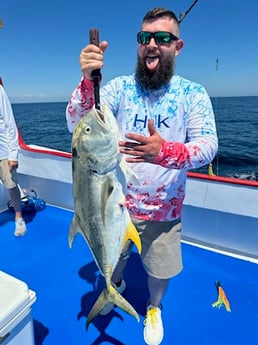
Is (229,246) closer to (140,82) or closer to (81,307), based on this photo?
(81,307)

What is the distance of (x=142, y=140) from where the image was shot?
1.31 metres

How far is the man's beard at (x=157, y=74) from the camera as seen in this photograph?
1833 mm

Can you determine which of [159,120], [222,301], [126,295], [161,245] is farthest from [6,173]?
[222,301]

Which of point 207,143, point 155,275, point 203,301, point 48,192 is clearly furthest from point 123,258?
point 48,192

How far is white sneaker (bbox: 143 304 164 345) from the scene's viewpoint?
84.2 inches

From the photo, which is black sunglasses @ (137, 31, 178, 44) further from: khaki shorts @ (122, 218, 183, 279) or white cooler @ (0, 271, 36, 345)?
white cooler @ (0, 271, 36, 345)

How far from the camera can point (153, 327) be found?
2193 mm

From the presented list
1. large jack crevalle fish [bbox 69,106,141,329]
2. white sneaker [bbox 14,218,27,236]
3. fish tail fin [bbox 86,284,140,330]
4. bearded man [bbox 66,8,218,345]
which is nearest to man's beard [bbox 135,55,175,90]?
bearded man [bbox 66,8,218,345]

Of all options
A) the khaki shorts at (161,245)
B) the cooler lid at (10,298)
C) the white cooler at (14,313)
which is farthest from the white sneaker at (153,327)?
the cooler lid at (10,298)

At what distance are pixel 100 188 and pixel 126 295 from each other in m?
1.61

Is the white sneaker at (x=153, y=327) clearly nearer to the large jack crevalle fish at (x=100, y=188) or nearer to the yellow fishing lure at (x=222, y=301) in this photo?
the yellow fishing lure at (x=222, y=301)

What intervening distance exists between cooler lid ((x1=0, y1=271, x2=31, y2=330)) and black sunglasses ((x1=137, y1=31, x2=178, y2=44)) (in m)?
1.59

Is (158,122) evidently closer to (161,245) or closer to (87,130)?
(87,130)

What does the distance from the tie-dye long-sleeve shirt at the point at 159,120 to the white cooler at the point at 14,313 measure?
871 mm
